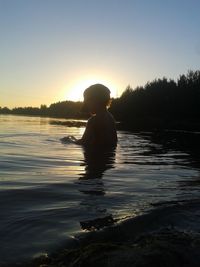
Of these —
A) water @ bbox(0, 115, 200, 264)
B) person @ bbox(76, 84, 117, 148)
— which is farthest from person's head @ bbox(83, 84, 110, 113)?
water @ bbox(0, 115, 200, 264)

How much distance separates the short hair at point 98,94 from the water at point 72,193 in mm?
1101

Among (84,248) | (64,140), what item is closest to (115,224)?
(84,248)

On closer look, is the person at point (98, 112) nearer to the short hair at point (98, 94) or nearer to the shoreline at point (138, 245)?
the short hair at point (98, 94)

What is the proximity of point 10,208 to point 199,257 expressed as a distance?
2039 mm

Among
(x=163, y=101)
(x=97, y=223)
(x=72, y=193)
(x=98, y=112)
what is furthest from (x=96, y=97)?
(x=163, y=101)

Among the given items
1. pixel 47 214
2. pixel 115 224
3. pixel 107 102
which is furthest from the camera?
pixel 107 102

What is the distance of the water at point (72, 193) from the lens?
11.3ft

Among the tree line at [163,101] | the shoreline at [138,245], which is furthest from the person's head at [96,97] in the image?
the tree line at [163,101]

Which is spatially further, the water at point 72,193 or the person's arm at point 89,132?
the person's arm at point 89,132

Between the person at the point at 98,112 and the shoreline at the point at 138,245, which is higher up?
the person at the point at 98,112

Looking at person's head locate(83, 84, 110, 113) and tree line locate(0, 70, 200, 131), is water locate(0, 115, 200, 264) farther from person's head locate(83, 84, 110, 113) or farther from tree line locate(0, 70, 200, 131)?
tree line locate(0, 70, 200, 131)

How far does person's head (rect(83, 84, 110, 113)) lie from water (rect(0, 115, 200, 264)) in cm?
98

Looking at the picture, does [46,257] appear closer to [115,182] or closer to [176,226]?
[176,226]

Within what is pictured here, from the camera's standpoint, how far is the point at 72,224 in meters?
3.72
